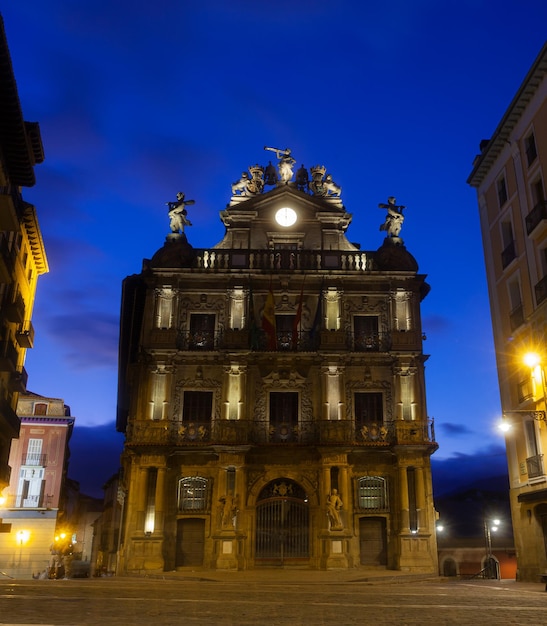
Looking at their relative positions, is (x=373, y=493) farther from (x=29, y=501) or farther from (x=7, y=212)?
(x=29, y=501)

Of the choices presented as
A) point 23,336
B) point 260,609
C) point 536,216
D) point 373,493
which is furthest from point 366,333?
point 260,609

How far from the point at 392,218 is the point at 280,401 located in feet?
39.1

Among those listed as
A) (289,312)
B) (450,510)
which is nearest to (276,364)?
(289,312)

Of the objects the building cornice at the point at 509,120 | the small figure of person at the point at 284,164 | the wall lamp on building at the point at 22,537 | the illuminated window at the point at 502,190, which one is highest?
the small figure of person at the point at 284,164

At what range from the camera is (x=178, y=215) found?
3856 centimetres

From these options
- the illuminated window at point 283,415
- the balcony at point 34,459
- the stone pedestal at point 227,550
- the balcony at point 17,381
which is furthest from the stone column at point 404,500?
the balcony at point 34,459

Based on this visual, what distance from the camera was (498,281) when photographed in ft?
96.6

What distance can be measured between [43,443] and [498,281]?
132ft

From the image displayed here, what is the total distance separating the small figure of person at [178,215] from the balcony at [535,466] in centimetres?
2183

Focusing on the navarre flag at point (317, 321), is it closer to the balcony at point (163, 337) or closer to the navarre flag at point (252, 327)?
the navarre flag at point (252, 327)

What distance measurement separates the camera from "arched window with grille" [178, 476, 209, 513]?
3297cm

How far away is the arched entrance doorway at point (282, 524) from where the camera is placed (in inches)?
1267

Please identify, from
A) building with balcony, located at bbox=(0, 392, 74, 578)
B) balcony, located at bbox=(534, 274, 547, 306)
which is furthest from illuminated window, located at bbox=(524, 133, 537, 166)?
building with balcony, located at bbox=(0, 392, 74, 578)

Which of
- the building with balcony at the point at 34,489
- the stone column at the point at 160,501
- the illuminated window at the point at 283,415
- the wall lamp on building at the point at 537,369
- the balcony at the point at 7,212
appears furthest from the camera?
the building with balcony at the point at 34,489
